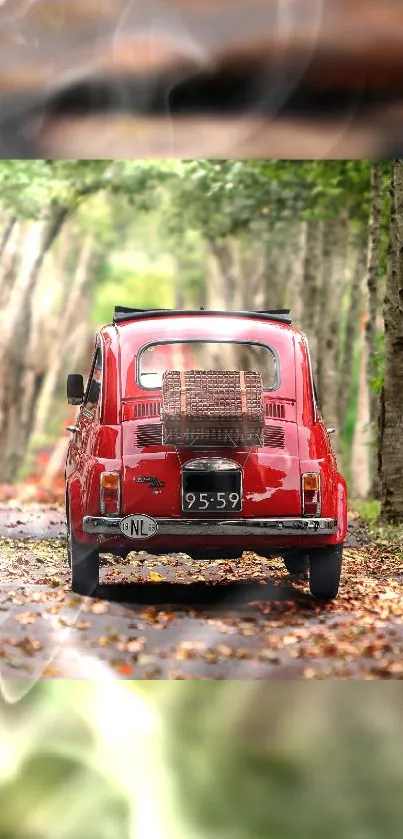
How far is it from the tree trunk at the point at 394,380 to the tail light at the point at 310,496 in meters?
2.69

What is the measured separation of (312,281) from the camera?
41.5 feet

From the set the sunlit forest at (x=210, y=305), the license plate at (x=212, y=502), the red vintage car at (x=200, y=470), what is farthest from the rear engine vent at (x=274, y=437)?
the sunlit forest at (x=210, y=305)

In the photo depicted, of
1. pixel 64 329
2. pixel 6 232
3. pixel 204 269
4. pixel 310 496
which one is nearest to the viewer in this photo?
pixel 310 496

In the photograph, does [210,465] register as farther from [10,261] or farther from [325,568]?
[10,261]

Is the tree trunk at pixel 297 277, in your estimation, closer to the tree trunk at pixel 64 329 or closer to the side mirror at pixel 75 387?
the tree trunk at pixel 64 329

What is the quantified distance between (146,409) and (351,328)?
9484 millimetres

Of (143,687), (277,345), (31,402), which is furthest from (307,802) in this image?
(31,402)

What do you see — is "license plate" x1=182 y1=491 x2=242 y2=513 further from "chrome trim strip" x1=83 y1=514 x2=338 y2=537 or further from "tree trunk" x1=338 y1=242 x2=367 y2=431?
"tree trunk" x1=338 y1=242 x2=367 y2=431

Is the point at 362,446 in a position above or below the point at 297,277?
below

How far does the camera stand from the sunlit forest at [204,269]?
35.8 feet

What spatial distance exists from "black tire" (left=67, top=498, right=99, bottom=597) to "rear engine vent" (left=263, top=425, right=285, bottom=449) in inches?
38.4

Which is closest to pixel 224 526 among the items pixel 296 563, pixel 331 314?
pixel 296 563

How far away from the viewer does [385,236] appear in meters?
10.2

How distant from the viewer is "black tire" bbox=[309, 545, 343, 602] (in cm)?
585
